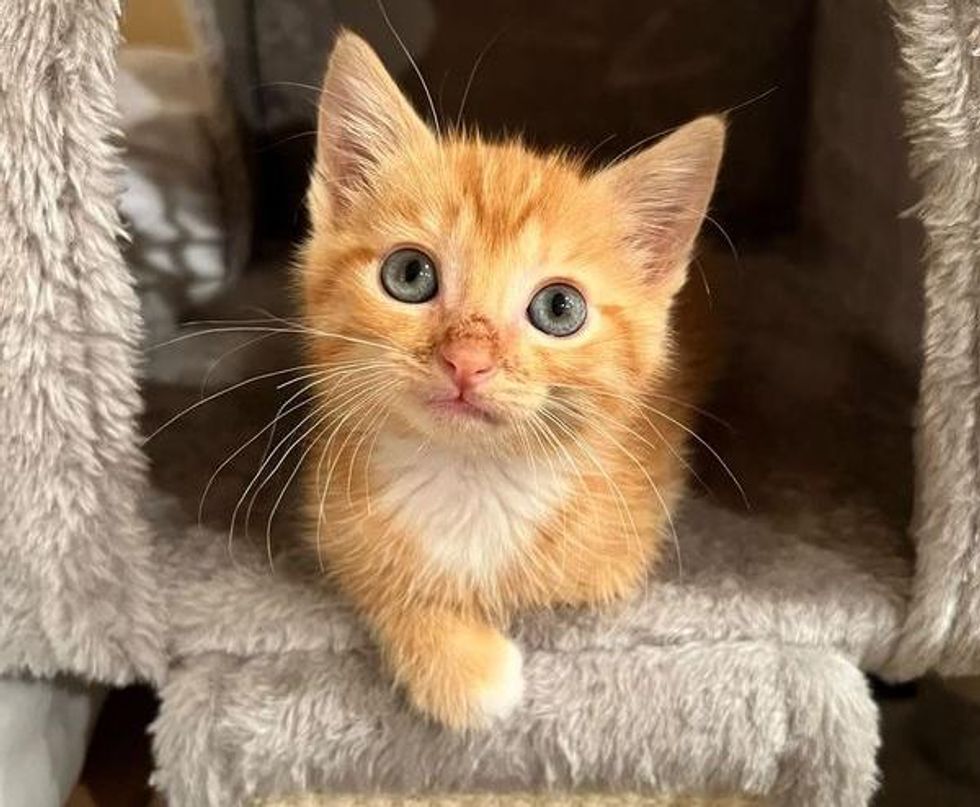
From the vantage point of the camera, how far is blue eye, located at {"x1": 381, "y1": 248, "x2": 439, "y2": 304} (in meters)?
0.80

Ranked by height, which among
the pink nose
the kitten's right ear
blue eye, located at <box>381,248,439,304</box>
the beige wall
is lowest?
the pink nose

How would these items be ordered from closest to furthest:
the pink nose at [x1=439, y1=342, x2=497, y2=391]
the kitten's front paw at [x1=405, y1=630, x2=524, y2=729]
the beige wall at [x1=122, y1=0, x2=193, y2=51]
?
the pink nose at [x1=439, y1=342, x2=497, y2=391] → the kitten's front paw at [x1=405, y1=630, x2=524, y2=729] → the beige wall at [x1=122, y1=0, x2=193, y2=51]

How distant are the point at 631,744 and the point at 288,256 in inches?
32.7

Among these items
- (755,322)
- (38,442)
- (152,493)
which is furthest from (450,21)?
(38,442)

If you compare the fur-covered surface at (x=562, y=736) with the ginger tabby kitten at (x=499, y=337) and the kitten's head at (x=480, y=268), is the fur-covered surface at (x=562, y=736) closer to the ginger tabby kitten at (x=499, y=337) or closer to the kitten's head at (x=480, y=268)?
the ginger tabby kitten at (x=499, y=337)

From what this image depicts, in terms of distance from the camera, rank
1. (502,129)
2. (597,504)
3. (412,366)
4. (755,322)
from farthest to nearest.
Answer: (502,129) → (755,322) → (597,504) → (412,366)

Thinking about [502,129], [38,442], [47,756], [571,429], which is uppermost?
[502,129]

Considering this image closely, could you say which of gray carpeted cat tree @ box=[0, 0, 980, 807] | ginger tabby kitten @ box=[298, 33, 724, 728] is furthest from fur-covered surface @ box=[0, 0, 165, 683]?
ginger tabby kitten @ box=[298, 33, 724, 728]

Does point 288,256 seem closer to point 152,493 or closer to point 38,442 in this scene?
point 152,493

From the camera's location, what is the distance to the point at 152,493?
41.3 inches

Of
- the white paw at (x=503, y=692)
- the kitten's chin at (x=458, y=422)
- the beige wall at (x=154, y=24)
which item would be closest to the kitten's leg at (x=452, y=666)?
the white paw at (x=503, y=692)

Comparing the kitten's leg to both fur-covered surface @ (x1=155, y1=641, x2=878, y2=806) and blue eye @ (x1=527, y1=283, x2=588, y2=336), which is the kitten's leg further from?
blue eye @ (x1=527, y1=283, x2=588, y2=336)

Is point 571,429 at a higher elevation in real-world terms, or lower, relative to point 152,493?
higher

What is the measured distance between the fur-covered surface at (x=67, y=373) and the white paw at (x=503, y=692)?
0.80 feet
